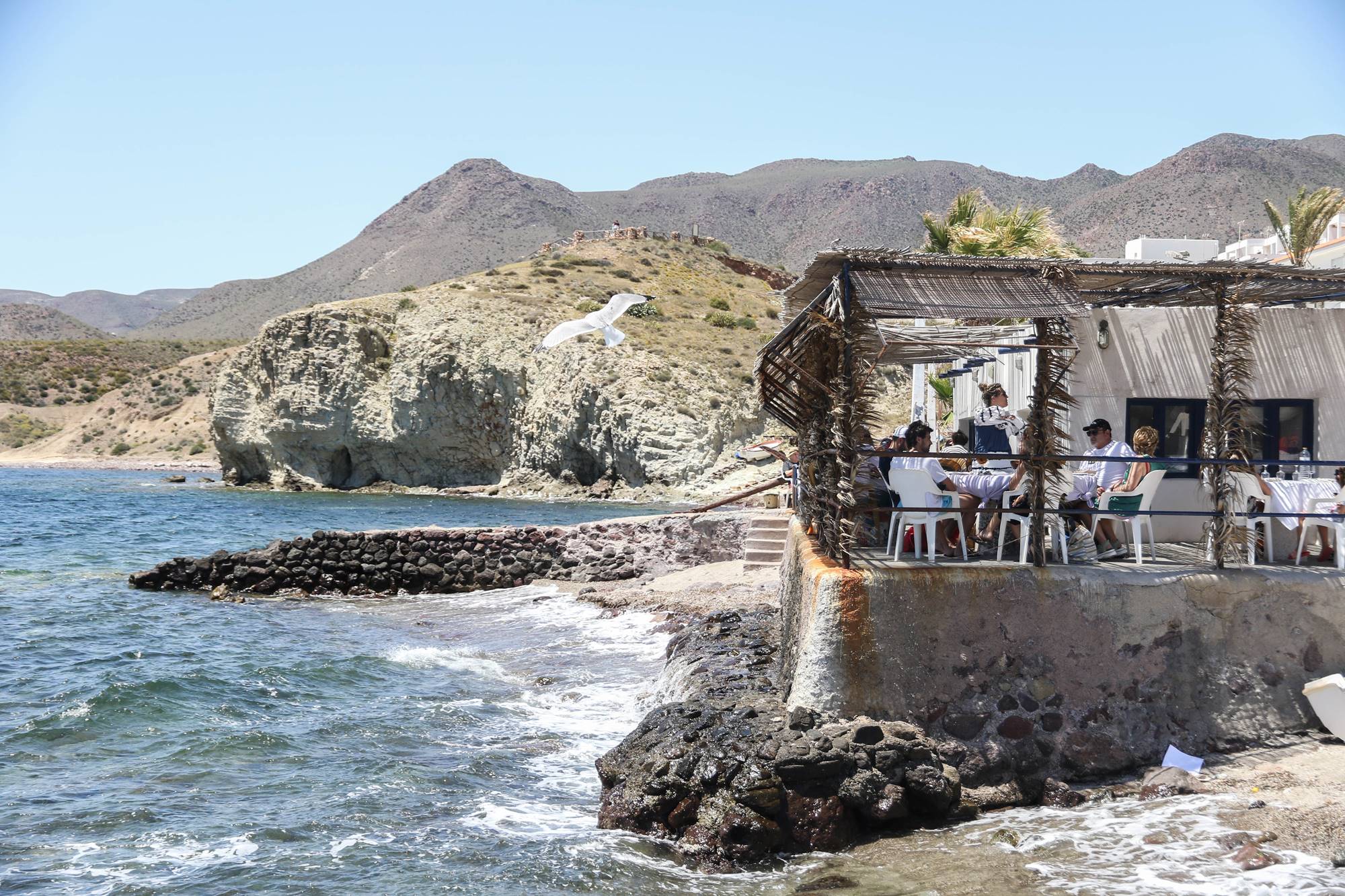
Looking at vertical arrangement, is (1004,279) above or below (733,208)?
below

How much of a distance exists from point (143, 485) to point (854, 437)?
6403cm

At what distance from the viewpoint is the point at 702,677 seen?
1151 cm

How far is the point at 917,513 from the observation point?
9.02 metres

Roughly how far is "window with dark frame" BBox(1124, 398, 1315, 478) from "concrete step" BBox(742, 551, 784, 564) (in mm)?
9453

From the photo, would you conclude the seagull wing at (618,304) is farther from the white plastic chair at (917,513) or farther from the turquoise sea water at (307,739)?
the white plastic chair at (917,513)

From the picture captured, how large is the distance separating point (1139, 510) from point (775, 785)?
4115mm

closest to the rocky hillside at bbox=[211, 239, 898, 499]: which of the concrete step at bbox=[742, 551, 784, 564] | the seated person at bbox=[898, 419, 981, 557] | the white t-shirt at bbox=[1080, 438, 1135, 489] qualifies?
the concrete step at bbox=[742, 551, 784, 564]

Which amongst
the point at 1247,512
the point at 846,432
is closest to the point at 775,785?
the point at 846,432

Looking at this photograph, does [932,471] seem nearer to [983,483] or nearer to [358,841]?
[983,483]

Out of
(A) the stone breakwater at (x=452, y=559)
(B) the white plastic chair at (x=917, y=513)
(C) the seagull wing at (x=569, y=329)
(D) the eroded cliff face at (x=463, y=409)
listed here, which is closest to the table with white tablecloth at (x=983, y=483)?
(B) the white plastic chair at (x=917, y=513)

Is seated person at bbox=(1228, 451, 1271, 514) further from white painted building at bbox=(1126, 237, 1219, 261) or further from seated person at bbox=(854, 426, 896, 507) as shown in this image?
white painted building at bbox=(1126, 237, 1219, 261)

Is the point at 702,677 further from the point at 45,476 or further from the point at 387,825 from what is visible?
the point at 45,476

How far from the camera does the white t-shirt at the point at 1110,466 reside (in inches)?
386

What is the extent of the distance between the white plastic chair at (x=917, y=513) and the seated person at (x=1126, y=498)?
1257mm
